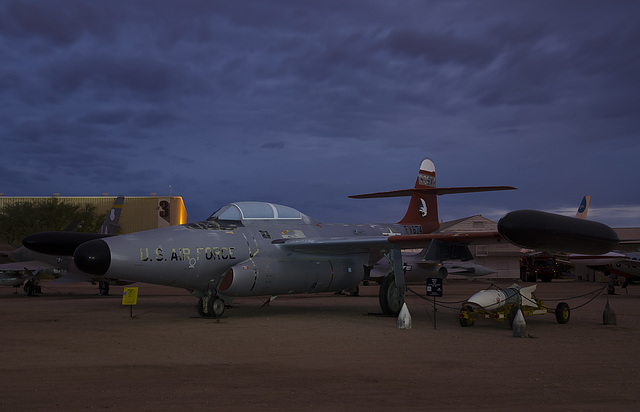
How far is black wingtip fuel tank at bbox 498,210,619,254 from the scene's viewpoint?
891cm

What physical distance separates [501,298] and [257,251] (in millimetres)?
5788

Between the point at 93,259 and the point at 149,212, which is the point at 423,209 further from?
the point at 149,212

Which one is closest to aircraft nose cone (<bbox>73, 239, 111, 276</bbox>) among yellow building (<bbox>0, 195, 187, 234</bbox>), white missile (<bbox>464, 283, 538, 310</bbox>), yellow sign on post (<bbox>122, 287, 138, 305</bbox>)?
yellow sign on post (<bbox>122, 287, 138, 305</bbox>)

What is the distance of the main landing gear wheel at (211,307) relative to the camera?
13.7 meters

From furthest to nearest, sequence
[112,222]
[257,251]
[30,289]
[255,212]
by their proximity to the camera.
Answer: [112,222], [30,289], [255,212], [257,251]

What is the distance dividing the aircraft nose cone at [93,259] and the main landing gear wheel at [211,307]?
123 inches

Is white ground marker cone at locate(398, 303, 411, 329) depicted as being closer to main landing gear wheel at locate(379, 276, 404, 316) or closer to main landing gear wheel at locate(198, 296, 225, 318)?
main landing gear wheel at locate(379, 276, 404, 316)

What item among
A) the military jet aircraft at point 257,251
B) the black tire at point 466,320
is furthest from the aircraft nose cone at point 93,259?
the black tire at point 466,320

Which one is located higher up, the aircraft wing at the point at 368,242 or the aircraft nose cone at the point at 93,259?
the aircraft wing at the point at 368,242

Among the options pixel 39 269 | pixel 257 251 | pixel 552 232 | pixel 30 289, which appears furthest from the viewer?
pixel 30 289

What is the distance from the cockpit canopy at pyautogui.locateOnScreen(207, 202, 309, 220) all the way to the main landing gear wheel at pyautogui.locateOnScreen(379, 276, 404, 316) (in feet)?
9.75

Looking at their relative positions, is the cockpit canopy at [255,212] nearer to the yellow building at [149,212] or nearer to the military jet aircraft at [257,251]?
the military jet aircraft at [257,251]

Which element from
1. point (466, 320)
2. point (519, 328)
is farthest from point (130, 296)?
point (519, 328)

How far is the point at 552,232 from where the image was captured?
8.89 metres
